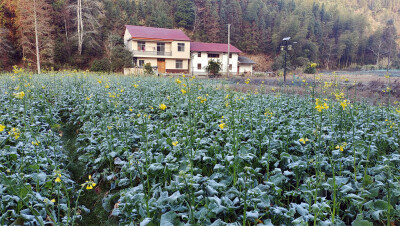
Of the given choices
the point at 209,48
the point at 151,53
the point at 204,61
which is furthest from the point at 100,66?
the point at 209,48

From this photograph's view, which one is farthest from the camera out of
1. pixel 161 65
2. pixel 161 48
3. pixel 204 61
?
pixel 204 61

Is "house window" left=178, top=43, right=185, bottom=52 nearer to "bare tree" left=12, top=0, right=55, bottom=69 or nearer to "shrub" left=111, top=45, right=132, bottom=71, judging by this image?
"shrub" left=111, top=45, right=132, bottom=71

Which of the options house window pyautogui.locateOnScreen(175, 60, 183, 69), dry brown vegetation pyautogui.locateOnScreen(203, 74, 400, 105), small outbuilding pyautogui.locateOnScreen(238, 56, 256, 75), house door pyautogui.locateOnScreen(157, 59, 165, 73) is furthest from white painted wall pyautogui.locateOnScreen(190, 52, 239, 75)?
dry brown vegetation pyautogui.locateOnScreen(203, 74, 400, 105)

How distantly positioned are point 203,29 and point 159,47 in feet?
65.0

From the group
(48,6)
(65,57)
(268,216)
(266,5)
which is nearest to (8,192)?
(268,216)

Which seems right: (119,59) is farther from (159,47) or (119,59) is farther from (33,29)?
(33,29)

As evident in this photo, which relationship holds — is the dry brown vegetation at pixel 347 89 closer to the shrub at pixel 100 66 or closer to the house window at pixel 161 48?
the shrub at pixel 100 66

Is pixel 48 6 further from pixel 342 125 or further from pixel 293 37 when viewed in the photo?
pixel 293 37

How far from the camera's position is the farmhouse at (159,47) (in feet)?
101

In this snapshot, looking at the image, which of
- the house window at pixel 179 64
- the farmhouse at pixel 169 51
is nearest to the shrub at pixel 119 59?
the farmhouse at pixel 169 51

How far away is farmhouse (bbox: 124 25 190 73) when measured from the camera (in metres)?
30.7

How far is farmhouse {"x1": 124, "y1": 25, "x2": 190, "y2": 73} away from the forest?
6.81 feet

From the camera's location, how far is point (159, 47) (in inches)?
1277

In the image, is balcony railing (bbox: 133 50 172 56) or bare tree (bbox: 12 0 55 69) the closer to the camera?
bare tree (bbox: 12 0 55 69)
